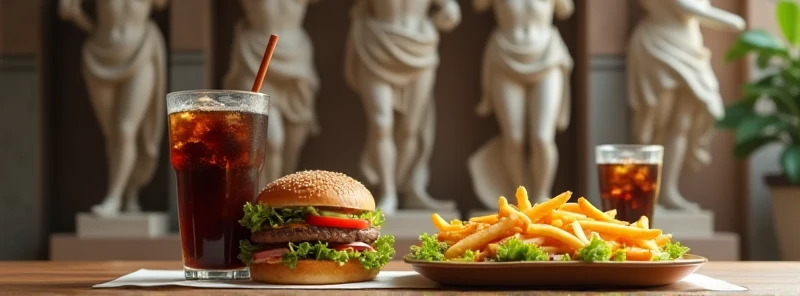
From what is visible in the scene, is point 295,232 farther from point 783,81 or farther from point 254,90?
point 783,81

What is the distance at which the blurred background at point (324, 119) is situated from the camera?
5.84 m

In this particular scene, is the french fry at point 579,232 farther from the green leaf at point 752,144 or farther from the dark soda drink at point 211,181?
the green leaf at point 752,144

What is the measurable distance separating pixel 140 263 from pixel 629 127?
4446mm

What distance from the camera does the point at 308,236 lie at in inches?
53.2

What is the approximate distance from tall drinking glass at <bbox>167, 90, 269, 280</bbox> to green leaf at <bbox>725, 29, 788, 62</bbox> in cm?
451

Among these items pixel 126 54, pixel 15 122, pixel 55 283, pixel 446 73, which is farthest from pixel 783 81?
pixel 55 283

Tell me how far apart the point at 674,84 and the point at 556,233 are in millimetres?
4275

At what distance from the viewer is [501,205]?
4.30 feet

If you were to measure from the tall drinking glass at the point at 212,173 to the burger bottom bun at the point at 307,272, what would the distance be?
0.07 m

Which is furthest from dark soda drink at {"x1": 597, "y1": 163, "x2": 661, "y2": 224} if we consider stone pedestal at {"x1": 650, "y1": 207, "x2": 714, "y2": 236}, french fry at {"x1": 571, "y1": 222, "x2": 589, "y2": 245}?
stone pedestal at {"x1": 650, "y1": 207, "x2": 714, "y2": 236}

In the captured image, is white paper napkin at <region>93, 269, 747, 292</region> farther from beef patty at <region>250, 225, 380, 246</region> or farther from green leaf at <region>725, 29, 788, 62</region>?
green leaf at <region>725, 29, 788, 62</region>

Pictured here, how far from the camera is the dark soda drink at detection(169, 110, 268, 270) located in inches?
55.1

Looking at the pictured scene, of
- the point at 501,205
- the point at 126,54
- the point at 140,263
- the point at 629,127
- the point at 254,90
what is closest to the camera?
the point at 501,205

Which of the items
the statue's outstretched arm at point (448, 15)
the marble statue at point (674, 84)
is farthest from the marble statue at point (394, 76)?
the marble statue at point (674, 84)
